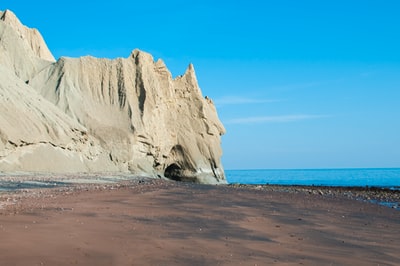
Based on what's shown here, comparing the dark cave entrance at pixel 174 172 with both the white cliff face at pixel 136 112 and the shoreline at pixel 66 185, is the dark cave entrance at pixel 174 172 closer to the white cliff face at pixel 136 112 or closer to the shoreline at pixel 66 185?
Answer: the white cliff face at pixel 136 112

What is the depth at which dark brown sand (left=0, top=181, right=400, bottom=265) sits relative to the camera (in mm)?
5309

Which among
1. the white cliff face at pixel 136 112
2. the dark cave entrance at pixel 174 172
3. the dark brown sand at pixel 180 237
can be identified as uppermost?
the white cliff face at pixel 136 112

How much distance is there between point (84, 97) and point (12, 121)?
12.8 m

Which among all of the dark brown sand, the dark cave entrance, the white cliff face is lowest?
the dark brown sand

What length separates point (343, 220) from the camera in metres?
10.3

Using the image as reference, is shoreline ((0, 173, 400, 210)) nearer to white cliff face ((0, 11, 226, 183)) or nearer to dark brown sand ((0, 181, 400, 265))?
dark brown sand ((0, 181, 400, 265))

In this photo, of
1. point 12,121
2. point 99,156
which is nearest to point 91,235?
point 12,121

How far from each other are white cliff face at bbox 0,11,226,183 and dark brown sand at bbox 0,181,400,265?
25.8 metres

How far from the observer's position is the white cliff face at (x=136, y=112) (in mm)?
39000

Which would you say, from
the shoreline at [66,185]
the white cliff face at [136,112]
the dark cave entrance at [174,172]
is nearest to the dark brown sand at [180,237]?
the shoreline at [66,185]

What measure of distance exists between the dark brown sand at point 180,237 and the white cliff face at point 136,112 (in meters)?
25.8

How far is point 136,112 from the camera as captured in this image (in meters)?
41.9

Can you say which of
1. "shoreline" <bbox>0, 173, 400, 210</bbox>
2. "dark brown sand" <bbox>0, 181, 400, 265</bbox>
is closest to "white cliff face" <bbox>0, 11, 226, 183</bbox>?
"shoreline" <bbox>0, 173, 400, 210</bbox>

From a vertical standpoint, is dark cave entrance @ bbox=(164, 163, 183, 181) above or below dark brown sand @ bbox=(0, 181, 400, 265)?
above
